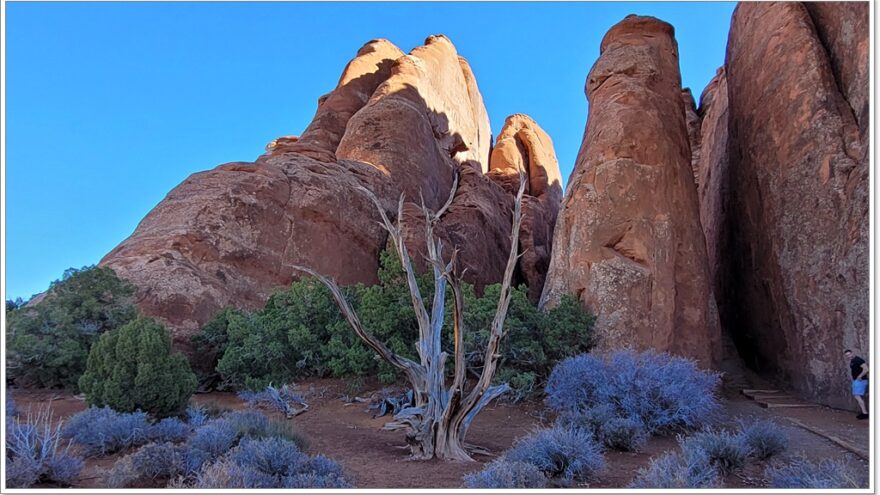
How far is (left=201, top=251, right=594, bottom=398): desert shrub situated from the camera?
587 inches

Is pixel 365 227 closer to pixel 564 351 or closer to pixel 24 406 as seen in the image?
pixel 564 351

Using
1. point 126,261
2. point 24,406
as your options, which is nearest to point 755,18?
point 126,261

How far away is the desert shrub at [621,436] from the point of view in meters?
9.95

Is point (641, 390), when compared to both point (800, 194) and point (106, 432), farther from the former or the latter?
point (106, 432)

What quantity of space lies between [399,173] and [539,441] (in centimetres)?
2009

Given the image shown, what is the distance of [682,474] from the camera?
670 cm

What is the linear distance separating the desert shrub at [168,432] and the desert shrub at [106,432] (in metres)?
0.08

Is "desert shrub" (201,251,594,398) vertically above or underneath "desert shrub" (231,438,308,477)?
above

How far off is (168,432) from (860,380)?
12.9 m

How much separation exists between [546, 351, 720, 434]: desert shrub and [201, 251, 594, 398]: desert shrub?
58.8 inches

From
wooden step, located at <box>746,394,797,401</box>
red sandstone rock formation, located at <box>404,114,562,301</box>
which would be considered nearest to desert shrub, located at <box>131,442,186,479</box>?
red sandstone rock formation, located at <box>404,114,562,301</box>

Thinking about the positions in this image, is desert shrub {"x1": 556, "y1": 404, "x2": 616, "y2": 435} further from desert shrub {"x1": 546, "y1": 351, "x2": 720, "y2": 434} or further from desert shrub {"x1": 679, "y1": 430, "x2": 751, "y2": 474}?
desert shrub {"x1": 679, "y1": 430, "x2": 751, "y2": 474}

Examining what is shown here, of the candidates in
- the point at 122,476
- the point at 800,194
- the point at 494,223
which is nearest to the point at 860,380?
the point at 800,194

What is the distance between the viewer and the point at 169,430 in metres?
8.98
